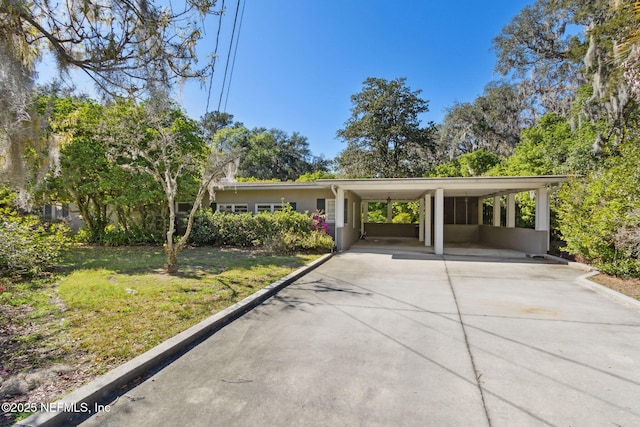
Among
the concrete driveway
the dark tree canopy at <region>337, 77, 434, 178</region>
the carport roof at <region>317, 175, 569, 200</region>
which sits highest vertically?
the dark tree canopy at <region>337, 77, 434, 178</region>

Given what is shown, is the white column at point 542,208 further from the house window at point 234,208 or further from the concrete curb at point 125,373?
the house window at point 234,208

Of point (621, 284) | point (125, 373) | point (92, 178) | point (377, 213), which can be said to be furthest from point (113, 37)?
point (377, 213)

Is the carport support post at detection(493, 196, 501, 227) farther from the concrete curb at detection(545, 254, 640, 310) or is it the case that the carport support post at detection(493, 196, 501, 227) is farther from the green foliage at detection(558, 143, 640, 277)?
the green foliage at detection(558, 143, 640, 277)

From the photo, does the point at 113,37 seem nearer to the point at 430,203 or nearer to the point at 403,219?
the point at 430,203

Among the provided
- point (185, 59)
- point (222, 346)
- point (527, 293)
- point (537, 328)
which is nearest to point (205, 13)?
point (185, 59)

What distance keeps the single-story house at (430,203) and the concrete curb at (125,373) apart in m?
4.87

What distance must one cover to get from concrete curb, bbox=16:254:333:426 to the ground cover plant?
15 centimetres

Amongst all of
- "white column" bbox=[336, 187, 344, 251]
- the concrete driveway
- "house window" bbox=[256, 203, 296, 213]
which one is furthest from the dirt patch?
"house window" bbox=[256, 203, 296, 213]

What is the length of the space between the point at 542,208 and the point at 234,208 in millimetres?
11970

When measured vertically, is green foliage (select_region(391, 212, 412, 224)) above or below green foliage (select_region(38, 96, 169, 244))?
below

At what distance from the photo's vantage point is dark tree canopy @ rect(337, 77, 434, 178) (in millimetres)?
26969

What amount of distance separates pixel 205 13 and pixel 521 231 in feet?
38.9

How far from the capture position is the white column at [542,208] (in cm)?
1002

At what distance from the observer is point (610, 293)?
555 centimetres
